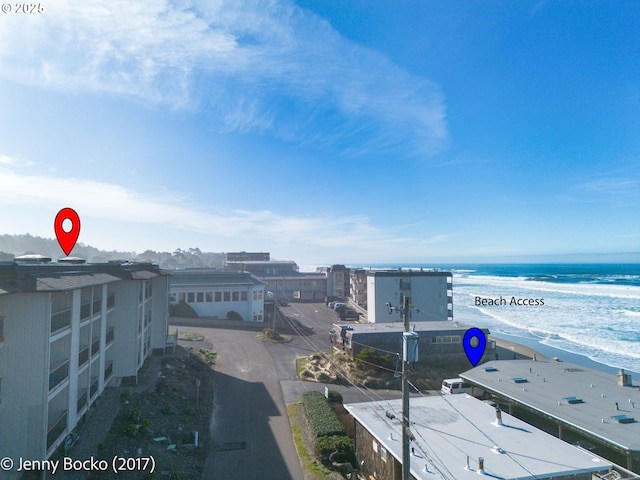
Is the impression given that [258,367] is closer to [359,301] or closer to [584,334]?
[359,301]

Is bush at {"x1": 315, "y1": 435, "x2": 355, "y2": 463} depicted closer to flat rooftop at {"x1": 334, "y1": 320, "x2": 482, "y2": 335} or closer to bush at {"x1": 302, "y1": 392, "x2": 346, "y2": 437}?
bush at {"x1": 302, "y1": 392, "x2": 346, "y2": 437}

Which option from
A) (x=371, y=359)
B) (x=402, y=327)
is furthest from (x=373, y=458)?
(x=402, y=327)

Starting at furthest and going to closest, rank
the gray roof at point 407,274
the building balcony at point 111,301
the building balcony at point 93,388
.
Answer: the gray roof at point 407,274
the building balcony at point 111,301
the building balcony at point 93,388

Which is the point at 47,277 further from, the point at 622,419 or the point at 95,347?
the point at 622,419

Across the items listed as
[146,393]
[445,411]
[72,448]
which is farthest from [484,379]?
[72,448]

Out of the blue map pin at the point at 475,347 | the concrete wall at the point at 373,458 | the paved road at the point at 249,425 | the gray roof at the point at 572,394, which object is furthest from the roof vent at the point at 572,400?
the paved road at the point at 249,425

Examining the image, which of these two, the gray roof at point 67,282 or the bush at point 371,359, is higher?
the gray roof at point 67,282

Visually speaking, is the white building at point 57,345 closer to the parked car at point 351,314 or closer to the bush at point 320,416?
the bush at point 320,416
